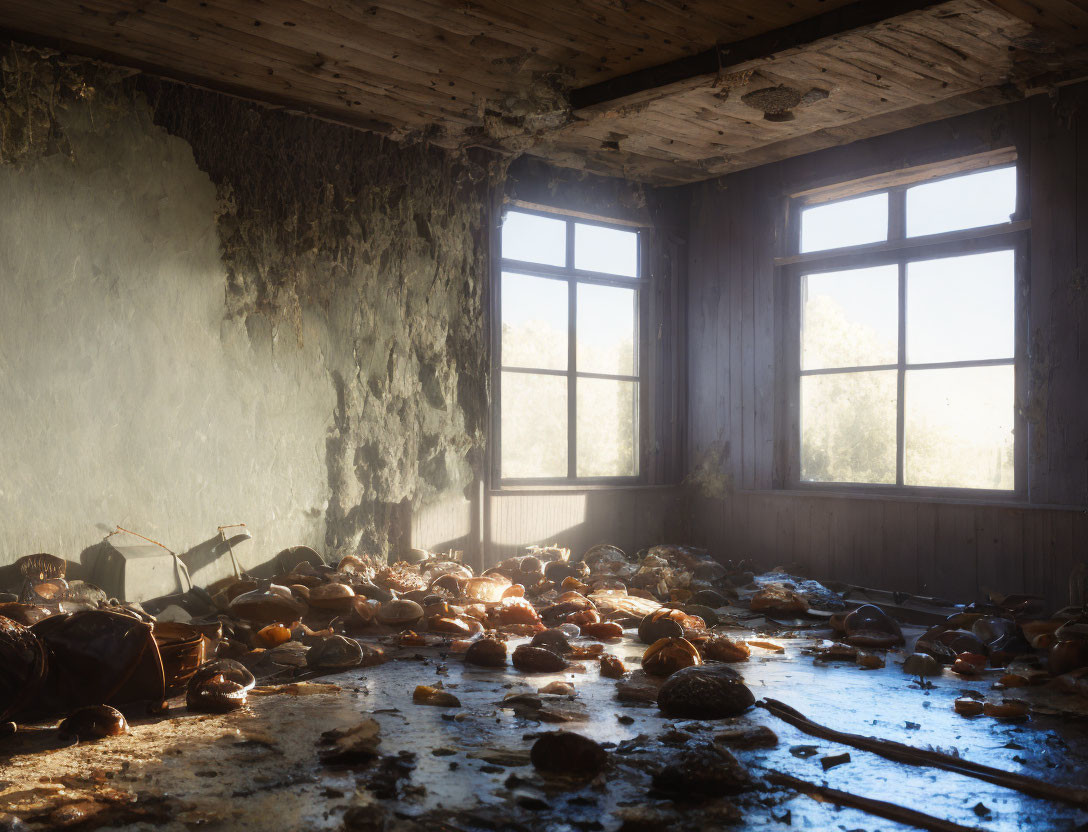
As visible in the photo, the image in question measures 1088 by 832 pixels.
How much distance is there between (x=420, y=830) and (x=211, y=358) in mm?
3645

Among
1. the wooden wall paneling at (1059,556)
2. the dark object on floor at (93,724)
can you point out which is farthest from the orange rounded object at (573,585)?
the dark object on floor at (93,724)

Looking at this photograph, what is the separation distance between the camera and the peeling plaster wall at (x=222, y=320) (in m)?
4.53

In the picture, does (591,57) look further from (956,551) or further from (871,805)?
(871,805)

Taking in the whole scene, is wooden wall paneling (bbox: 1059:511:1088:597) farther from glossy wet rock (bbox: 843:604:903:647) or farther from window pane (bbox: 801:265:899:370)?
window pane (bbox: 801:265:899:370)

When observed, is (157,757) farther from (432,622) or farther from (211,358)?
(211,358)

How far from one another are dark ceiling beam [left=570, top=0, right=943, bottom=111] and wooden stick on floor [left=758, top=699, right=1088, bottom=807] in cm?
311

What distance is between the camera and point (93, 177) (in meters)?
4.71

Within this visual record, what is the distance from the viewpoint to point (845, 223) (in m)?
6.34

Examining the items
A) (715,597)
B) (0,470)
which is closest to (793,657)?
(715,597)

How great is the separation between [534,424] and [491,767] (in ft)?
13.7

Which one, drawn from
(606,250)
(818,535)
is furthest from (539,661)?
(606,250)

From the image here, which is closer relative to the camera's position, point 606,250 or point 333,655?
point 333,655

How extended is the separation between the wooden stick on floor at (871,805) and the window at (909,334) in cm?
373

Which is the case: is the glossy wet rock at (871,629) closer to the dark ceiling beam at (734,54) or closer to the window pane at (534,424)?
the window pane at (534,424)
